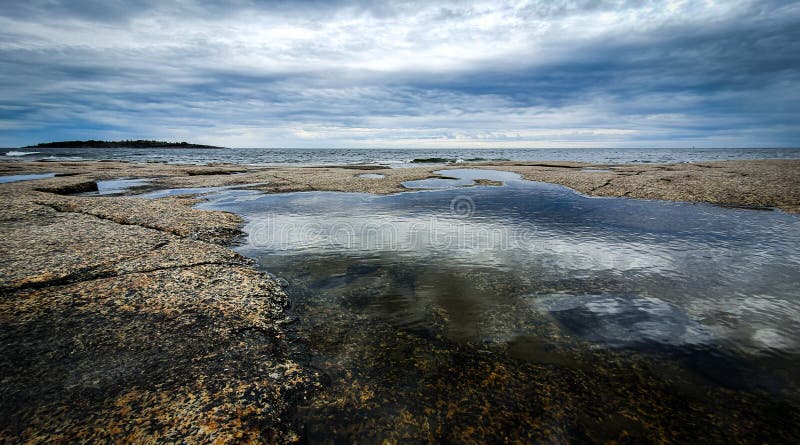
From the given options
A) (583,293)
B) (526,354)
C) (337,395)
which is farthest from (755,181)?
→ (337,395)

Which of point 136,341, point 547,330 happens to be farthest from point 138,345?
point 547,330

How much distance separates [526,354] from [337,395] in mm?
2589

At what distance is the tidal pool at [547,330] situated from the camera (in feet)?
11.7

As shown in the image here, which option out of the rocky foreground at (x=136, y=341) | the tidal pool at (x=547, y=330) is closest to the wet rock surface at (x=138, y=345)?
the rocky foreground at (x=136, y=341)

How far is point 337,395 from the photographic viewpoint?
3855 mm

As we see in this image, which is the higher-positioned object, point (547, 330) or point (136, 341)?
point (136, 341)

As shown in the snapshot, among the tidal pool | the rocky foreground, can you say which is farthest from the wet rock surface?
the tidal pool

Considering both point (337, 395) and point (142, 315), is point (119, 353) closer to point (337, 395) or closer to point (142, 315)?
point (142, 315)

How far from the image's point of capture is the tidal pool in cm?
356

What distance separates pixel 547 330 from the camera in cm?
527

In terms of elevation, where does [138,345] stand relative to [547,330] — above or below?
above

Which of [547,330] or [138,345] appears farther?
[547,330]

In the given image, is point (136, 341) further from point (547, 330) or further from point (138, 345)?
point (547, 330)

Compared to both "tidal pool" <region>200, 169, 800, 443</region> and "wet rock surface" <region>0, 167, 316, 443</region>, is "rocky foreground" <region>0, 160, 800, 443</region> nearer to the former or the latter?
"wet rock surface" <region>0, 167, 316, 443</region>
